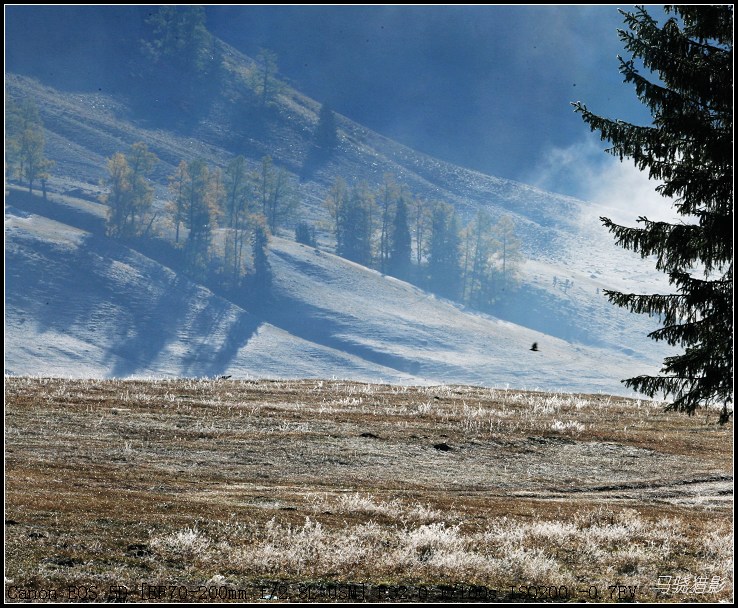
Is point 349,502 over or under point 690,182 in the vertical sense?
under

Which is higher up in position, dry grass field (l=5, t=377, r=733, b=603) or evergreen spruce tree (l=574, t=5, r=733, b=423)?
evergreen spruce tree (l=574, t=5, r=733, b=423)

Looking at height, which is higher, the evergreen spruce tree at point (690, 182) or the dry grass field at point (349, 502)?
the evergreen spruce tree at point (690, 182)

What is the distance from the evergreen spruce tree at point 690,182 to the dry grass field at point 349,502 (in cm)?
421

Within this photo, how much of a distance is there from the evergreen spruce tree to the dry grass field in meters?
4.21

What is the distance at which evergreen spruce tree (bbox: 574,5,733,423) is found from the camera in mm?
19719

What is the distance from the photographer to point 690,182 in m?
20.3

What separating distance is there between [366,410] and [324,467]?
19.4 m

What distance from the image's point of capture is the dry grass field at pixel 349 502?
15.8 metres

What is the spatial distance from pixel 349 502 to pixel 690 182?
1218 centimetres

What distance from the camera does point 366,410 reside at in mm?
53688

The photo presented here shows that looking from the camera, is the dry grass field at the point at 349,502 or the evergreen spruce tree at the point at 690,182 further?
the evergreen spruce tree at the point at 690,182

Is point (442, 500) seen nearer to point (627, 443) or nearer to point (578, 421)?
point (627, 443)

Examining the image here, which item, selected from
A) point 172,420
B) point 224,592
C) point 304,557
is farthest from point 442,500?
point 172,420

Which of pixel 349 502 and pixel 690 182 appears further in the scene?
pixel 349 502
